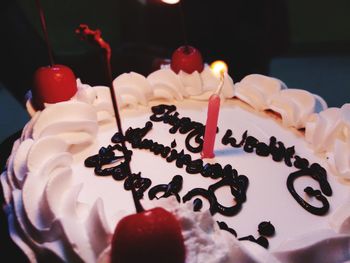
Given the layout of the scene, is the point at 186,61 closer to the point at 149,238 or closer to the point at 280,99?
the point at 280,99

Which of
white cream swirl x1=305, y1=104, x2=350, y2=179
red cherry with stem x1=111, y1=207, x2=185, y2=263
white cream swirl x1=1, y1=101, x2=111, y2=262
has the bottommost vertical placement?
white cream swirl x1=305, y1=104, x2=350, y2=179

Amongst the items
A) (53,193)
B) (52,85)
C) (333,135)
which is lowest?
(333,135)

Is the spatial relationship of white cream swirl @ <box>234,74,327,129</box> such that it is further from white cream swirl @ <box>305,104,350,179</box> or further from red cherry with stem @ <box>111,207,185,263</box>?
red cherry with stem @ <box>111,207,185,263</box>

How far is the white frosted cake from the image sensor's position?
1.50 m

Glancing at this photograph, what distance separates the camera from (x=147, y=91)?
252 cm

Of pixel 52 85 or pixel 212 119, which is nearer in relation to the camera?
pixel 212 119

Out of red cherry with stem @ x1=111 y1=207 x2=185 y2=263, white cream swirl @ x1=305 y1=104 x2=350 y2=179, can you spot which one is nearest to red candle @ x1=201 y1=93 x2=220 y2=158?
white cream swirl @ x1=305 y1=104 x2=350 y2=179

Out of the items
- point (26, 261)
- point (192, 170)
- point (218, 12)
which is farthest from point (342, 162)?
point (218, 12)

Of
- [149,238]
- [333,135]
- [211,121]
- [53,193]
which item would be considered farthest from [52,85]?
[333,135]

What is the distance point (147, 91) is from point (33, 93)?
0.63m

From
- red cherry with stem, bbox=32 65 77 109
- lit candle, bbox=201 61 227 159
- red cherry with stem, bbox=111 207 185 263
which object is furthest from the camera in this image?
red cherry with stem, bbox=32 65 77 109

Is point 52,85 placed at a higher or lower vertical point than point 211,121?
higher

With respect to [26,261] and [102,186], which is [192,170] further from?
[26,261]

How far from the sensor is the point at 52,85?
2195 millimetres
